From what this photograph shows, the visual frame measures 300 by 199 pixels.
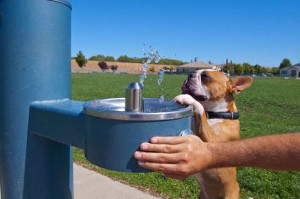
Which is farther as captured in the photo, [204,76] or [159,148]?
[204,76]

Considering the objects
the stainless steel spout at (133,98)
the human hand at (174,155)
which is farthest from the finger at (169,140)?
the stainless steel spout at (133,98)

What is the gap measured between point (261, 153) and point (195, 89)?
2.14 meters

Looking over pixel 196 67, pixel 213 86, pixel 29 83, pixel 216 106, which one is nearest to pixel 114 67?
pixel 196 67

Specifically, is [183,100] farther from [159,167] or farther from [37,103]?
[159,167]

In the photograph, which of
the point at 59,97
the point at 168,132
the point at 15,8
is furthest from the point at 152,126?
the point at 15,8

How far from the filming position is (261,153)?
127cm

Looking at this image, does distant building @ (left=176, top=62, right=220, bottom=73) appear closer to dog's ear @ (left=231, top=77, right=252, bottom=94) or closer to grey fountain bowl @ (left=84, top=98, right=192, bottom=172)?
dog's ear @ (left=231, top=77, right=252, bottom=94)

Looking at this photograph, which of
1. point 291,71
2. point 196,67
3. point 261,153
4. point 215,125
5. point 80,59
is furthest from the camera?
point 291,71

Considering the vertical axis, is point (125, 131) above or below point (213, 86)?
below

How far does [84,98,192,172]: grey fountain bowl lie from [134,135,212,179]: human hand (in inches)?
1.1

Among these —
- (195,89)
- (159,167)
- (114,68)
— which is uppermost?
(114,68)

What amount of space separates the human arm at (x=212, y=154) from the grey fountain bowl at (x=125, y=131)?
0.03 metres

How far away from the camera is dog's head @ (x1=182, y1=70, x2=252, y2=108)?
334 cm

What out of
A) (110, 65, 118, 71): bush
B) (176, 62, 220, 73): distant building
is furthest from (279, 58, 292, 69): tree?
(110, 65, 118, 71): bush
